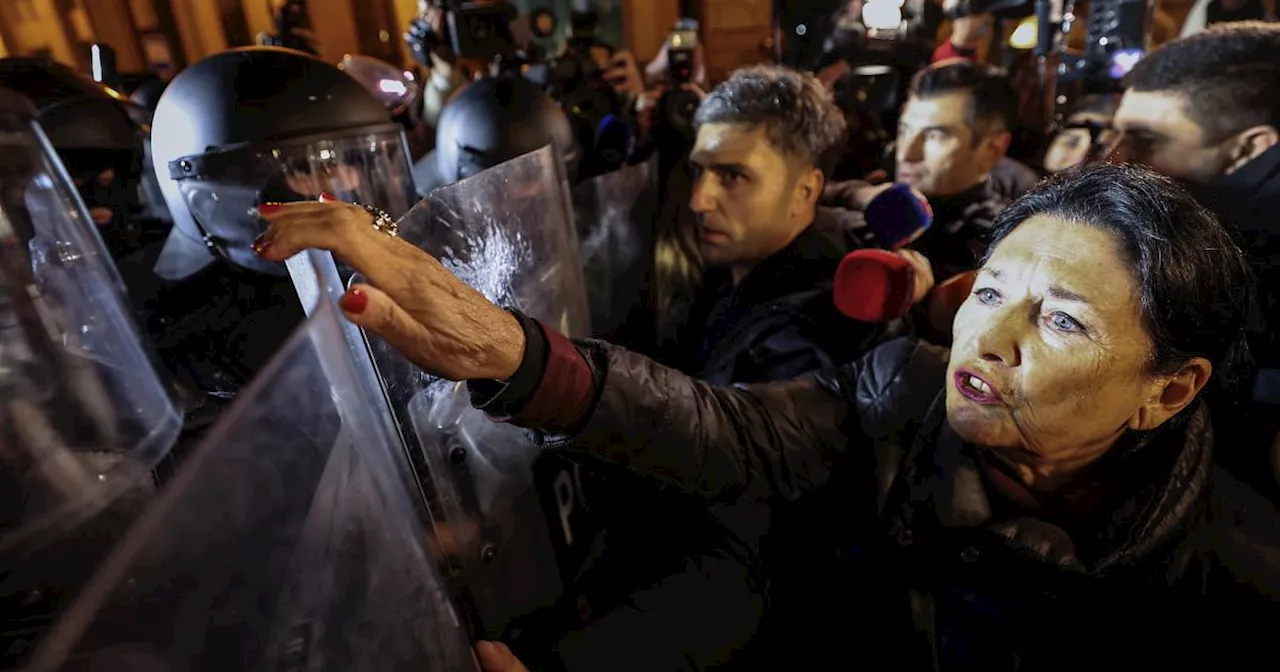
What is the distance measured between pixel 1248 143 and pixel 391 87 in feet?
12.5

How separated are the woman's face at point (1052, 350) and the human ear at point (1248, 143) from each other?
1.20 metres

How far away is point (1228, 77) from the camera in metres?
1.87

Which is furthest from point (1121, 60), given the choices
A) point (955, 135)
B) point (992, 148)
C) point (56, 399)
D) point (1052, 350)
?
point (56, 399)

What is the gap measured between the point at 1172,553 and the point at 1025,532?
0.21m

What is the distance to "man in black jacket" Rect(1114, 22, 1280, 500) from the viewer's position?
1.48m

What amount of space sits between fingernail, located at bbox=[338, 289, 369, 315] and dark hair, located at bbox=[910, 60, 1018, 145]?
8.21 feet

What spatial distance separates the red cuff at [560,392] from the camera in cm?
97

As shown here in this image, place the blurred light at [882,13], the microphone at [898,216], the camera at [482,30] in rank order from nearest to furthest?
the microphone at [898,216], the camera at [482,30], the blurred light at [882,13]

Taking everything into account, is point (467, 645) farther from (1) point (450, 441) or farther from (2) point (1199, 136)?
(2) point (1199, 136)

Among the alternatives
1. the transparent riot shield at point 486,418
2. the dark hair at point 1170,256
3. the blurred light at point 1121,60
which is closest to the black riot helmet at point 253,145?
the transparent riot shield at point 486,418

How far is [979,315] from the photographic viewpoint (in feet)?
3.51

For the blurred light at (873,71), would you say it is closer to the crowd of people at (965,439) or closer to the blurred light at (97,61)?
the crowd of people at (965,439)

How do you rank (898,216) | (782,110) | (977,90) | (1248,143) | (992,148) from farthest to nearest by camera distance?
1. (992,148)
2. (977,90)
3. (782,110)
4. (1248,143)
5. (898,216)

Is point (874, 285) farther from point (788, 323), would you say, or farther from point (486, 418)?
point (486, 418)
